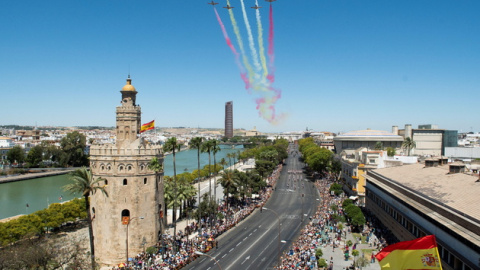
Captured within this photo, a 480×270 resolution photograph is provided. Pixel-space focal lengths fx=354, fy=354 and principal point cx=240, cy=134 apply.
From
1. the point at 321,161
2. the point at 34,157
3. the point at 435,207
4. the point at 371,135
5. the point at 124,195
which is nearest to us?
the point at 435,207

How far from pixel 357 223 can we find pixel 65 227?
39859mm

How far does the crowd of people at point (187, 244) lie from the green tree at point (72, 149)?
92.6 m

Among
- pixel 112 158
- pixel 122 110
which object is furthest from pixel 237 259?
pixel 122 110

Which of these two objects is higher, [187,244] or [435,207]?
[435,207]

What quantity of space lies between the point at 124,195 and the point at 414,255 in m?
27.6

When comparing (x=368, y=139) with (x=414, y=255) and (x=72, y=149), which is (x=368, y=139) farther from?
(x=414, y=255)

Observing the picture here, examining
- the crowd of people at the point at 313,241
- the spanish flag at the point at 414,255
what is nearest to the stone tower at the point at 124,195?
the crowd of people at the point at 313,241

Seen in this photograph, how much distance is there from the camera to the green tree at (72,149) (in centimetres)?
12888

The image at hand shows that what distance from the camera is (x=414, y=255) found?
1579 centimetres

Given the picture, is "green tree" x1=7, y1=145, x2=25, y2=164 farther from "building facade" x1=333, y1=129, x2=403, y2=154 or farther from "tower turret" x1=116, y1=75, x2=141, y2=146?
"building facade" x1=333, y1=129, x2=403, y2=154

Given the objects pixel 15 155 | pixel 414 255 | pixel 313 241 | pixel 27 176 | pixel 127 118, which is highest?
pixel 127 118

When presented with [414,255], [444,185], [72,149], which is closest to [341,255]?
[444,185]

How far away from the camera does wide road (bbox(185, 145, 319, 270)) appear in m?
35.2

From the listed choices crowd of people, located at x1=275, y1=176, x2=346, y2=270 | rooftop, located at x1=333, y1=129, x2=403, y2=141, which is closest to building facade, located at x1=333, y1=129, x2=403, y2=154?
rooftop, located at x1=333, y1=129, x2=403, y2=141
